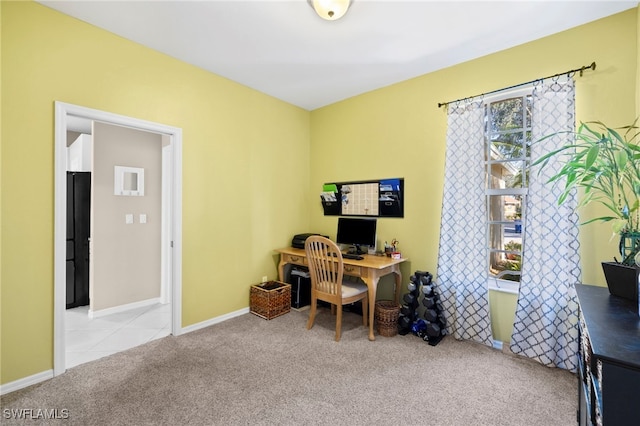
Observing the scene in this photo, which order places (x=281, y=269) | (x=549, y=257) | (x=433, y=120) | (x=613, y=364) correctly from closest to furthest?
(x=613, y=364), (x=549, y=257), (x=433, y=120), (x=281, y=269)

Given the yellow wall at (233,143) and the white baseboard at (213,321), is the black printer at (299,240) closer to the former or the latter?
the yellow wall at (233,143)

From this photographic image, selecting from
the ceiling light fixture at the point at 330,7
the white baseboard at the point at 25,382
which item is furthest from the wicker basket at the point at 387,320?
the white baseboard at the point at 25,382

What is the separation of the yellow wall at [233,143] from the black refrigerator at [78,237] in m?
1.72

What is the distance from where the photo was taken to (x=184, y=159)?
280 cm

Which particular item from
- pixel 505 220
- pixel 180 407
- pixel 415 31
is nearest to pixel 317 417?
pixel 180 407

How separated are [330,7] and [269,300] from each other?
273 centimetres

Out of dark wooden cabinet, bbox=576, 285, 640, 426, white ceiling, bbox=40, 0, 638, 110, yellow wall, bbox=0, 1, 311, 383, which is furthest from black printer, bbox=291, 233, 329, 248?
dark wooden cabinet, bbox=576, 285, 640, 426

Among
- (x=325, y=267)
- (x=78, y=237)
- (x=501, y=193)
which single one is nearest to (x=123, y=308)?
(x=78, y=237)

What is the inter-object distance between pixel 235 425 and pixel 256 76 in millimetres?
3082

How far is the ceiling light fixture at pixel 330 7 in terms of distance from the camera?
1.87m

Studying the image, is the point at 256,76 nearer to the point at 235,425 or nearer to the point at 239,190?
the point at 239,190

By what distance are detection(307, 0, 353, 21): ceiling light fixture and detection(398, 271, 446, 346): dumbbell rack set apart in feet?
7.66

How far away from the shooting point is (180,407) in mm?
1774

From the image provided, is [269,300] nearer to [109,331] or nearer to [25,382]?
[109,331]
